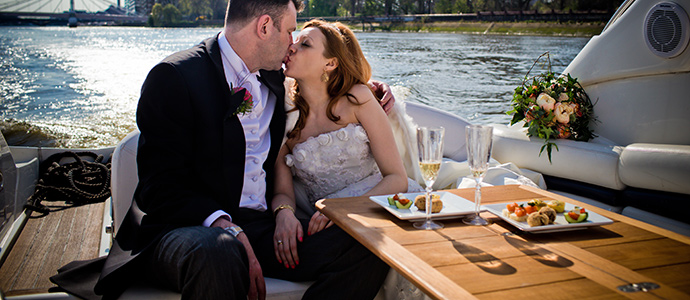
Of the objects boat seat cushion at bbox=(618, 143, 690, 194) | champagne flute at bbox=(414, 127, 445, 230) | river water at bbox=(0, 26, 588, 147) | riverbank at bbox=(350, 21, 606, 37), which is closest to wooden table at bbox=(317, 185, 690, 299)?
champagne flute at bbox=(414, 127, 445, 230)

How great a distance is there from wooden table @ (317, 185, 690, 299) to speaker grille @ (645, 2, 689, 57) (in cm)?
150

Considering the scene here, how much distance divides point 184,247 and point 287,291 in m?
0.41

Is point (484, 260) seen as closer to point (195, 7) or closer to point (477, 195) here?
point (477, 195)

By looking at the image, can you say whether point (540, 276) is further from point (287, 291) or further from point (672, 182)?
point (672, 182)

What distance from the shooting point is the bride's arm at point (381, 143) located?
2027 mm

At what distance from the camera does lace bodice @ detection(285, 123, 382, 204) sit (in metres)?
2.19

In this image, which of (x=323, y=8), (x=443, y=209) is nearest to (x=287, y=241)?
(x=443, y=209)

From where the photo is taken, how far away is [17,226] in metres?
2.80

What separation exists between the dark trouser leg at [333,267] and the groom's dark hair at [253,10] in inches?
33.3

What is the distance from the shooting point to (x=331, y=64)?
7.28 ft

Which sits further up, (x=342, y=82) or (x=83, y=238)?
(x=342, y=82)

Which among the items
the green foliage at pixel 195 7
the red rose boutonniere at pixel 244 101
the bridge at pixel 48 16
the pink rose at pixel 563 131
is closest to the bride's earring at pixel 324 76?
the red rose boutonniere at pixel 244 101

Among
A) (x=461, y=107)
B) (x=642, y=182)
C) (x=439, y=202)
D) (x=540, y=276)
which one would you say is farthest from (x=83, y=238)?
(x=461, y=107)

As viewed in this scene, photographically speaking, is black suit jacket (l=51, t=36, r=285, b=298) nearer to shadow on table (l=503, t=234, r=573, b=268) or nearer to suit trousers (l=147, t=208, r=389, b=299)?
suit trousers (l=147, t=208, r=389, b=299)
